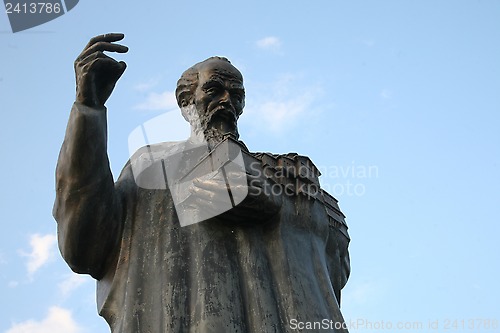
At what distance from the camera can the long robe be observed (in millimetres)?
6070

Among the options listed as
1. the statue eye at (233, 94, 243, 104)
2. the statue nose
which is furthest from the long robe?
the statue eye at (233, 94, 243, 104)

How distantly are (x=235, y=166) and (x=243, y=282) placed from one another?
0.81 m

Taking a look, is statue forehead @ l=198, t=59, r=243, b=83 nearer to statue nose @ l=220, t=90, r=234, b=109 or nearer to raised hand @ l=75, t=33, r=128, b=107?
statue nose @ l=220, t=90, r=234, b=109

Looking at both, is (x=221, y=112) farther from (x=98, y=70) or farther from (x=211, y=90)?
(x=98, y=70)

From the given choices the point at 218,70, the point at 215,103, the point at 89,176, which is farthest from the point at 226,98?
the point at 89,176

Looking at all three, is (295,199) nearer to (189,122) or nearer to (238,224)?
(238,224)

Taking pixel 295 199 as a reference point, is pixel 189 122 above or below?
above

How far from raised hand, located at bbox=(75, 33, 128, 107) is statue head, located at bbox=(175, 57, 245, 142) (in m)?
0.84

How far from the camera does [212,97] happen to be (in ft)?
23.5

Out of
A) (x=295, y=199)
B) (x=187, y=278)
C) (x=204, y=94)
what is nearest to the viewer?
(x=187, y=278)

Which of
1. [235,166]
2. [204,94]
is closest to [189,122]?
[204,94]

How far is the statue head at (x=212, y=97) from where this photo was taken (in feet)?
23.4

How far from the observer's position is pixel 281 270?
21.0 ft

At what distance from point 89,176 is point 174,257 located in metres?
0.81
